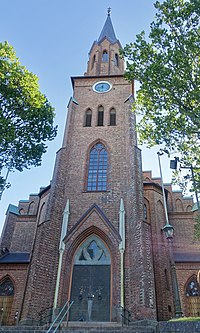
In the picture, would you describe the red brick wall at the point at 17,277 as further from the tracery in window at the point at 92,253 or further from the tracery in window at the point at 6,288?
the tracery in window at the point at 92,253

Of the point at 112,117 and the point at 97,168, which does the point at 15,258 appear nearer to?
the point at 97,168

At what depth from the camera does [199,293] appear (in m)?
17.2

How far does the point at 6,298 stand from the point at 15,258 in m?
2.97

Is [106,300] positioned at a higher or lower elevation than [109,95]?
lower

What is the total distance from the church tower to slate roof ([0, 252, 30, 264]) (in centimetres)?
291

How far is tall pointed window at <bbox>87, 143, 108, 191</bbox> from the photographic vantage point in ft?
65.1

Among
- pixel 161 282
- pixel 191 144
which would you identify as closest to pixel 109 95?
pixel 191 144

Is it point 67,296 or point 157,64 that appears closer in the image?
point 157,64

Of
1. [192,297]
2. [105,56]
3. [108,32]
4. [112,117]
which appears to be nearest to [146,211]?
[192,297]

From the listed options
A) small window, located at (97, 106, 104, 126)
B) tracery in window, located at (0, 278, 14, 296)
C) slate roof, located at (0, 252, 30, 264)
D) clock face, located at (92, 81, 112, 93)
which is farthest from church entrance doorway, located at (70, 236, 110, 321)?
clock face, located at (92, 81, 112, 93)

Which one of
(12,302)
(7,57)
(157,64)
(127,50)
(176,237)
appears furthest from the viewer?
(176,237)

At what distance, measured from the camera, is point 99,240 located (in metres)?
17.1

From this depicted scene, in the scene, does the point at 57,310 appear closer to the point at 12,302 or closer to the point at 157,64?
the point at 12,302

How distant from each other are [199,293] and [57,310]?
8.54 meters
